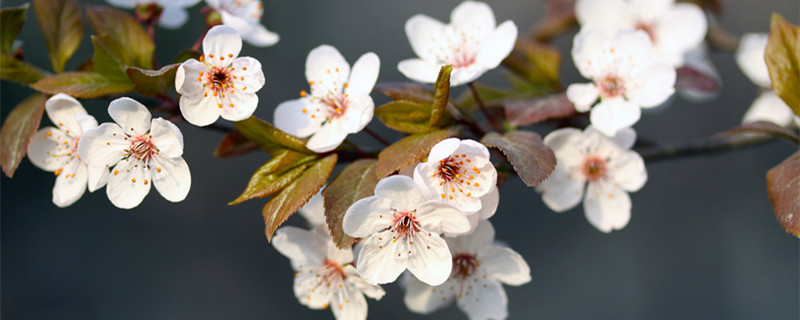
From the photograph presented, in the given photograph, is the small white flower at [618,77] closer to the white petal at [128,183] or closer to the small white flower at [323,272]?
the small white flower at [323,272]

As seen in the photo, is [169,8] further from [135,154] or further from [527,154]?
[527,154]

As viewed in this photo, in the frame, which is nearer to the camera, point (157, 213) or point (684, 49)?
point (684, 49)

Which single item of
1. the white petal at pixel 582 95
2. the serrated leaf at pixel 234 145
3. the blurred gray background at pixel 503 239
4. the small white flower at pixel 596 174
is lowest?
the blurred gray background at pixel 503 239

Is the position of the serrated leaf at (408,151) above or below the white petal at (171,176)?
above

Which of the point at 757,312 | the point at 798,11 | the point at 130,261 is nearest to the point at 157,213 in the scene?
the point at 130,261

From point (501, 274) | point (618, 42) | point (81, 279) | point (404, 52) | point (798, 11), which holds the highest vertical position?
point (618, 42)

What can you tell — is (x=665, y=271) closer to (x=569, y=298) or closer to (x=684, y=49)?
(x=569, y=298)

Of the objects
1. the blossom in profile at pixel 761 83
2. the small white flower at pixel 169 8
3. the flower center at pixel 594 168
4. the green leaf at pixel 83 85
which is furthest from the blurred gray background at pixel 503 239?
the green leaf at pixel 83 85
